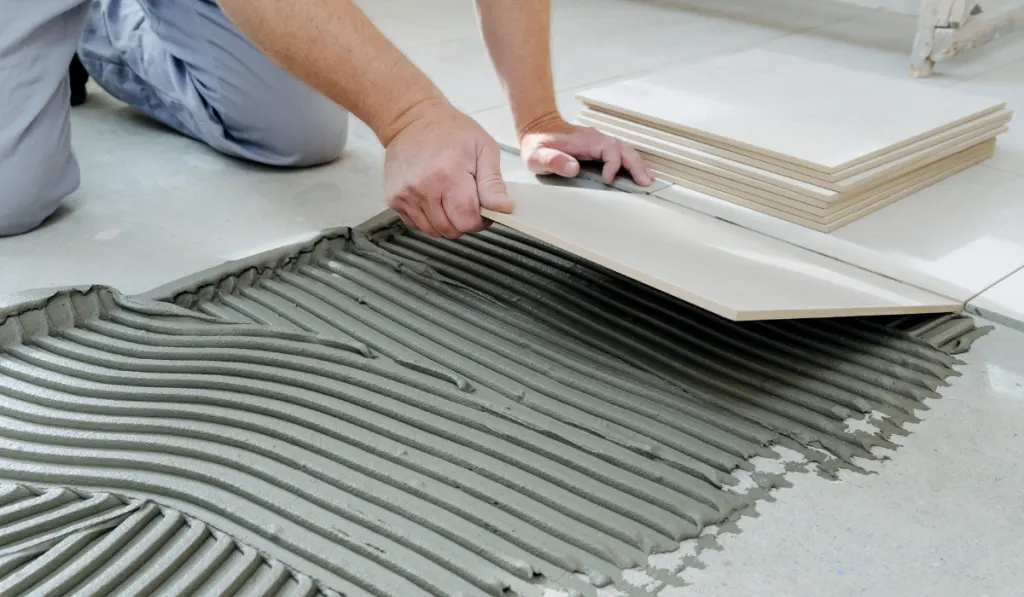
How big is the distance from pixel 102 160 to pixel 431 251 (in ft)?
2.92

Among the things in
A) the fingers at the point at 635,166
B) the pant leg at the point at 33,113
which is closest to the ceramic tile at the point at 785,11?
the fingers at the point at 635,166

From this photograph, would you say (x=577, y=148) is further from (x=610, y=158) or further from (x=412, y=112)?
(x=412, y=112)

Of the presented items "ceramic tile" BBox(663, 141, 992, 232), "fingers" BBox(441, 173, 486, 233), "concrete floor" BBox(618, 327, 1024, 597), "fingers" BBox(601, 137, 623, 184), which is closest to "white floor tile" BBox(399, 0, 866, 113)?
"fingers" BBox(601, 137, 623, 184)

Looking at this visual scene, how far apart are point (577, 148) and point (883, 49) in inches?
62.0

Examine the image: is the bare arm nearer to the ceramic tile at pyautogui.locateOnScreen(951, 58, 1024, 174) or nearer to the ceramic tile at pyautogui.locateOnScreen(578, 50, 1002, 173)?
the ceramic tile at pyautogui.locateOnScreen(578, 50, 1002, 173)

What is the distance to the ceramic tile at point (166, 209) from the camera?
66.2 inches

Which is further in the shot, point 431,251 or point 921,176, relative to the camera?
point 921,176

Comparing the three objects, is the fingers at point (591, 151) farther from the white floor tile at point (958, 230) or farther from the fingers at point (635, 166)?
the white floor tile at point (958, 230)

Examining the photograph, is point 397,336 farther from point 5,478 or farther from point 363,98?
point 5,478

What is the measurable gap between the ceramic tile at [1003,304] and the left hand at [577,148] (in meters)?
0.62

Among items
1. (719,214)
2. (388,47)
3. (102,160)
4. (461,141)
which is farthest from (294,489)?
(102,160)

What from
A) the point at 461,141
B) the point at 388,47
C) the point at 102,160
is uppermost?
the point at 388,47

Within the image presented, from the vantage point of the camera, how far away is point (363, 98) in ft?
4.65

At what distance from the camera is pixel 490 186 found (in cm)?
141
